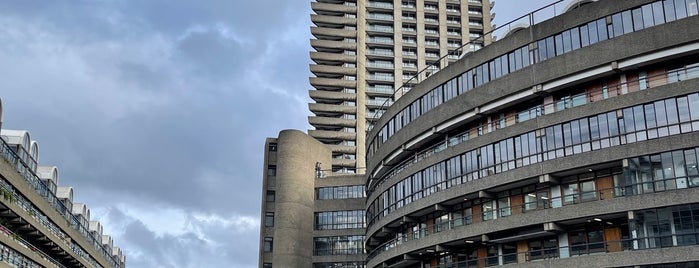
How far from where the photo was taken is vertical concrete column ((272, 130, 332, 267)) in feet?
234

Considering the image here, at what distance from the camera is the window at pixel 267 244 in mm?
73375

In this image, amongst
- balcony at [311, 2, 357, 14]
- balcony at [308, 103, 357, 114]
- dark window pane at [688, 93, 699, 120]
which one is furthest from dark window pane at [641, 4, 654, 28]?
balcony at [311, 2, 357, 14]

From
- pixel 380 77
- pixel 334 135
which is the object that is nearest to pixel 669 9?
pixel 334 135

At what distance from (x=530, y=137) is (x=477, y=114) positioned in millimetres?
4629

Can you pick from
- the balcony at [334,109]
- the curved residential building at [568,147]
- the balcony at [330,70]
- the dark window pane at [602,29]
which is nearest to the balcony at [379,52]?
the balcony at [330,70]

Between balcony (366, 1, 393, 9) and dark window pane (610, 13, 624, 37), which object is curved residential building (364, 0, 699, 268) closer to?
dark window pane (610, 13, 624, 37)

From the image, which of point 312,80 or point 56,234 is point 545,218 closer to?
point 56,234

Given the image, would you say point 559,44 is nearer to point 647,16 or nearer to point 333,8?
point 647,16

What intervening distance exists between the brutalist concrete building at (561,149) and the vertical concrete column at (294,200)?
20029 millimetres

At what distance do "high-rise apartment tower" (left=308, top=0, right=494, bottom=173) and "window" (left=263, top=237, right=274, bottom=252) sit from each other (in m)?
41.1

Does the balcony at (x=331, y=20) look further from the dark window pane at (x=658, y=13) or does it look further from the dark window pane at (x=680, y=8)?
the dark window pane at (x=680, y=8)

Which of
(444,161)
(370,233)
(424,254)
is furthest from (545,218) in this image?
(370,233)

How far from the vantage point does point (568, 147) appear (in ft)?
125

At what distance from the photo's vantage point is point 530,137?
4022cm
